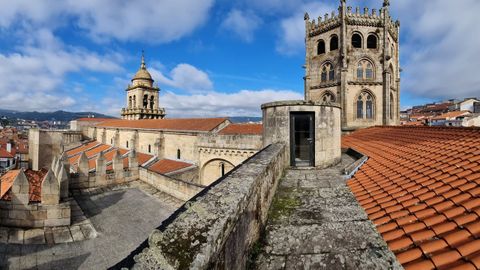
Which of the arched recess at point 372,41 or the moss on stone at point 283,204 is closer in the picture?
the moss on stone at point 283,204

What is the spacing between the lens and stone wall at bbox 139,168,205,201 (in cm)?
1028

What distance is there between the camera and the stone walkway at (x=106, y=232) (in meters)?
6.02

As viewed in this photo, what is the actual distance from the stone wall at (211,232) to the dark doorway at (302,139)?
4.75m

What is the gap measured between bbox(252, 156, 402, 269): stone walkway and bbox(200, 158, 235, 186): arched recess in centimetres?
1352

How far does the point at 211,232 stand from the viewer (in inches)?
68.9

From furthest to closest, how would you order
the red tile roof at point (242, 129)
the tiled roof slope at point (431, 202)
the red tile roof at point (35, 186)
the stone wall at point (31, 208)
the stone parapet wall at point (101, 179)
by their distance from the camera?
1. the red tile roof at point (242, 129)
2. the stone parapet wall at point (101, 179)
3. the red tile roof at point (35, 186)
4. the stone wall at point (31, 208)
5. the tiled roof slope at point (431, 202)

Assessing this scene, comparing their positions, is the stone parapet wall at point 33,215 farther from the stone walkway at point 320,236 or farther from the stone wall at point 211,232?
the stone wall at point 211,232

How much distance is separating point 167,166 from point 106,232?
1178 centimetres

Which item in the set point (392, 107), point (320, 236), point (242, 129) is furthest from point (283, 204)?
point (392, 107)

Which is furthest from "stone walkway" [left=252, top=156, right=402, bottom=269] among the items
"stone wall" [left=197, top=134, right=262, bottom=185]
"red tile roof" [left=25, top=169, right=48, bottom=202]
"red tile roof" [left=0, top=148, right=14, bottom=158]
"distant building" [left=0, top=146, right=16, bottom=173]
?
"red tile roof" [left=0, top=148, right=14, bottom=158]

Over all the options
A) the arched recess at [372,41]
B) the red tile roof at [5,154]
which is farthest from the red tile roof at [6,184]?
the red tile roof at [5,154]

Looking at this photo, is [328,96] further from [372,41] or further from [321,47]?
[372,41]

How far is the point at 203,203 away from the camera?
7.50 feet

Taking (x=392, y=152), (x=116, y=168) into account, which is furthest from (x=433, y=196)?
(x=116, y=168)
